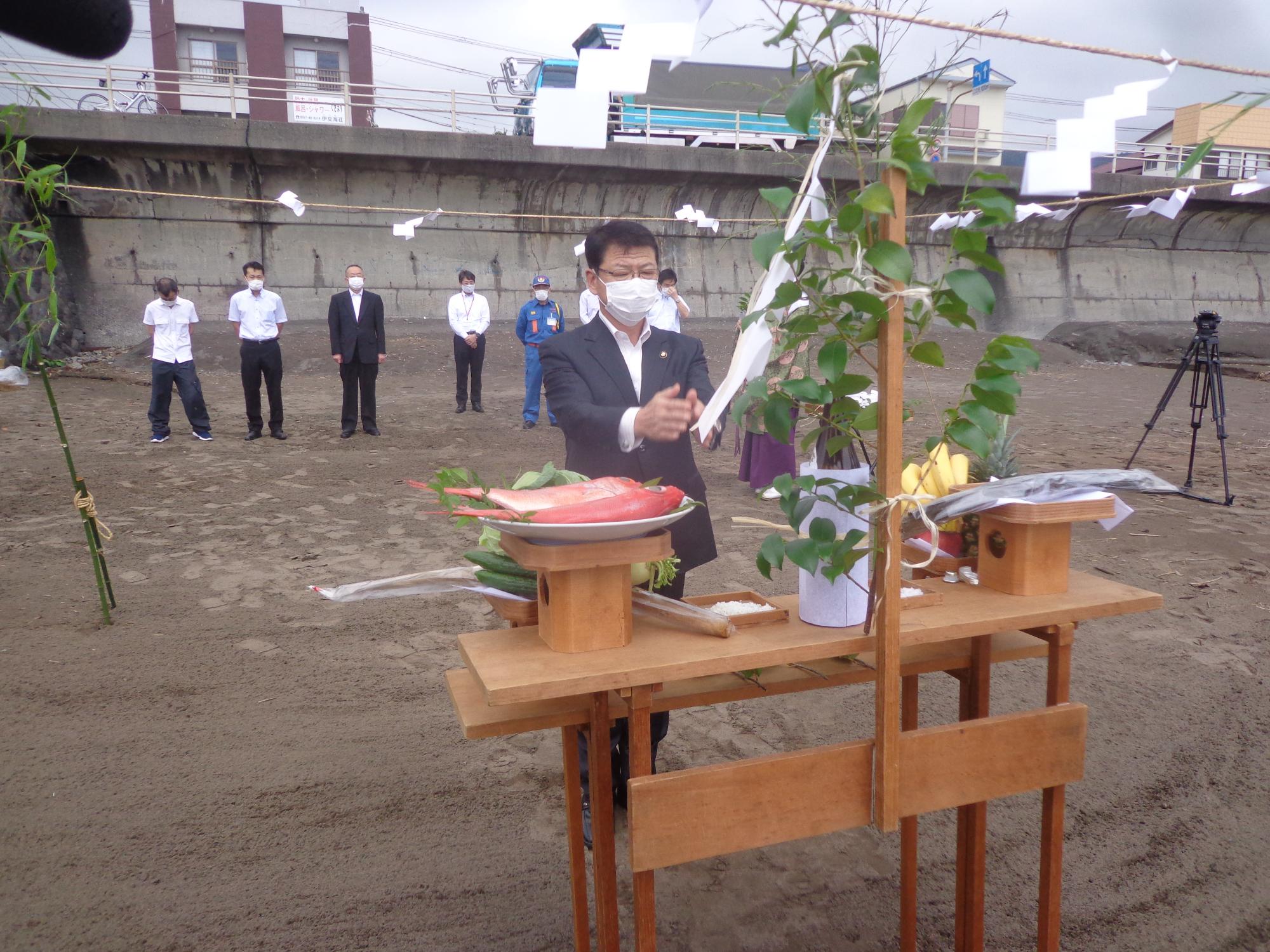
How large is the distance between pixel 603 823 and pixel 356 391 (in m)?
8.47

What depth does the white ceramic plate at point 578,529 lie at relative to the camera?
5.50 ft

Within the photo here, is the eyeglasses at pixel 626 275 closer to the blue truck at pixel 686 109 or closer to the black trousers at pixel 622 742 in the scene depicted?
the black trousers at pixel 622 742

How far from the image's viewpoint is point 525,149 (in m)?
15.4

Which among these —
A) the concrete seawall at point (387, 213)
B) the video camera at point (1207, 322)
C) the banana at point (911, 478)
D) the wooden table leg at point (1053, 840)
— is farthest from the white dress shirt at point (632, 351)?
the concrete seawall at point (387, 213)

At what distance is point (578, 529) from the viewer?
1688 millimetres

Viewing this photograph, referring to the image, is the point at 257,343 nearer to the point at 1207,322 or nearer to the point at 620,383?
the point at 620,383

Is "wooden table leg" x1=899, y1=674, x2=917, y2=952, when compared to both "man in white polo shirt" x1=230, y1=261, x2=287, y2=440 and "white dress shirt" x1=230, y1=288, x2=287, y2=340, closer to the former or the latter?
"man in white polo shirt" x1=230, y1=261, x2=287, y2=440

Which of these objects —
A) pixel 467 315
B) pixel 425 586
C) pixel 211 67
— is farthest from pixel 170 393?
pixel 211 67

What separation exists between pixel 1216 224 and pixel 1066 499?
2247cm

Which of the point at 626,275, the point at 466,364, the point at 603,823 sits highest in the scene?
the point at 626,275

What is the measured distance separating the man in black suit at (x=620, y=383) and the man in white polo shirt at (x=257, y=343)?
7.44m

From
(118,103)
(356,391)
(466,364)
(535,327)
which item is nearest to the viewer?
(356,391)

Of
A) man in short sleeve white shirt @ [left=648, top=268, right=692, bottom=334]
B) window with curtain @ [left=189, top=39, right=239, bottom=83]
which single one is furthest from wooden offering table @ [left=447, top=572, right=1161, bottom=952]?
window with curtain @ [left=189, top=39, right=239, bottom=83]

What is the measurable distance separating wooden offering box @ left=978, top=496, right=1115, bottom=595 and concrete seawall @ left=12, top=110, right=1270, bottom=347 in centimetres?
1325
